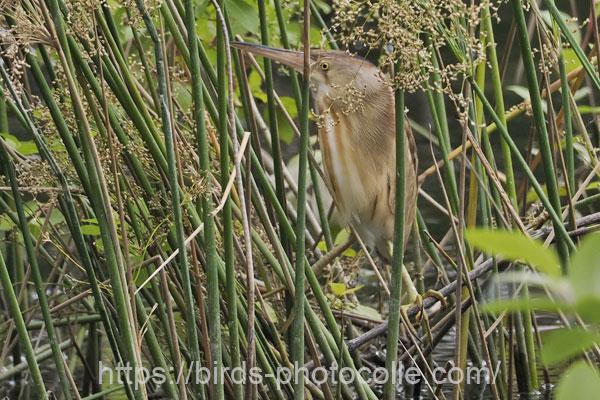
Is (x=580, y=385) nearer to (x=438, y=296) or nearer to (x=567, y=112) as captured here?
(x=567, y=112)

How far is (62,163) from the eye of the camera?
161 cm

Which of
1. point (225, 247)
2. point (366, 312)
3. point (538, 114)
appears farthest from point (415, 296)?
point (225, 247)

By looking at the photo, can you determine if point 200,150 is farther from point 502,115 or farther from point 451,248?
point 451,248

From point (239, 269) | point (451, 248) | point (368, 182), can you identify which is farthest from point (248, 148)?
point (451, 248)

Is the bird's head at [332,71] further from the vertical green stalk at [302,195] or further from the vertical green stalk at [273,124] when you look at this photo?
the vertical green stalk at [302,195]

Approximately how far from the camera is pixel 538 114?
1.47 metres

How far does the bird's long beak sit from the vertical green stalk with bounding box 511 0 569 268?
0.56 m

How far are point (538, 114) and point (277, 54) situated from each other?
2.06ft

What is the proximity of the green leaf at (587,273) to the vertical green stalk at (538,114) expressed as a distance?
3.06 feet

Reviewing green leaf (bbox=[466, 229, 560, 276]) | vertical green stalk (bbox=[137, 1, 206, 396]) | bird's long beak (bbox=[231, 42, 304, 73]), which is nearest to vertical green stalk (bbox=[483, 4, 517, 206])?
bird's long beak (bbox=[231, 42, 304, 73])

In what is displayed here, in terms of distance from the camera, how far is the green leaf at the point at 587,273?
44cm

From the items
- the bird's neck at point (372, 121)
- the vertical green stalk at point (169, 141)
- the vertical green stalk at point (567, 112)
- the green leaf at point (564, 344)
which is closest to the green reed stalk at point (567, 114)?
the vertical green stalk at point (567, 112)

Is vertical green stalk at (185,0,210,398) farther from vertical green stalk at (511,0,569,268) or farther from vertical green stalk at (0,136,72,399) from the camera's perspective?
vertical green stalk at (511,0,569,268)

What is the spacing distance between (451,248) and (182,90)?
→ 5.04ft
